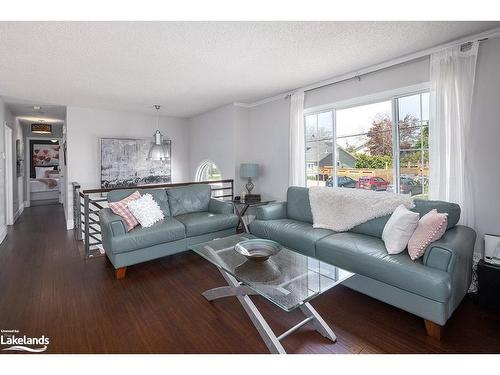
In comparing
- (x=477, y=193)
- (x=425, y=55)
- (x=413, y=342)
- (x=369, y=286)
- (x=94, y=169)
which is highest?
(x=425, y=55)

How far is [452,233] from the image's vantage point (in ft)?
7.28

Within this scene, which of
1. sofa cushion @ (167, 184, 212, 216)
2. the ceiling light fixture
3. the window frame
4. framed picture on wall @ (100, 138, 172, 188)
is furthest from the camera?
the ceiling light fixture

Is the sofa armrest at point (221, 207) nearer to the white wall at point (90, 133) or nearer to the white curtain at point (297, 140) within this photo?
the white curtain at point (297, 140)

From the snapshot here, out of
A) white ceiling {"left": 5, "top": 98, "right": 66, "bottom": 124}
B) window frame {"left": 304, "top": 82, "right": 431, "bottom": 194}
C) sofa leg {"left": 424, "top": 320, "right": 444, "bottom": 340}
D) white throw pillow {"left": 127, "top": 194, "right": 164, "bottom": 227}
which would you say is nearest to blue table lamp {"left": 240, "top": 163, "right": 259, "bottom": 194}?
window frame {"left": 304, "top": 82, "right": 431, "bottom": 194}

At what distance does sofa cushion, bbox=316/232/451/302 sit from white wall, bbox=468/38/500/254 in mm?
1053

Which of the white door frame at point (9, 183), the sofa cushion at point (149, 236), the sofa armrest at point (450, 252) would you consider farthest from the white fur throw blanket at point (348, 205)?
the white door frame at point (9, 183)

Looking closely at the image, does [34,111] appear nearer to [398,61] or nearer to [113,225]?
[113,225]

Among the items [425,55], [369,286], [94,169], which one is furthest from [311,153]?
[94,169]

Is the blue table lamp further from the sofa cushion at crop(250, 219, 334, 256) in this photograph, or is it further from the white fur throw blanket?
the white fur throw blanket

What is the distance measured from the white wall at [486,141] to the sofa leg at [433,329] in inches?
49.1

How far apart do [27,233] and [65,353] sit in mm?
4132

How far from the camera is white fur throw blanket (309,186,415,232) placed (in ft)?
8.82

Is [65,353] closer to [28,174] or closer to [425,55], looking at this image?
[425,55]

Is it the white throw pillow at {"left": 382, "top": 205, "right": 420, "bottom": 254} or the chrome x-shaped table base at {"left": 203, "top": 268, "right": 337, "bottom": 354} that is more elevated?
the white throw pillow at {"left": 382, "top": 205, "right": 420, "bottom": 254}
